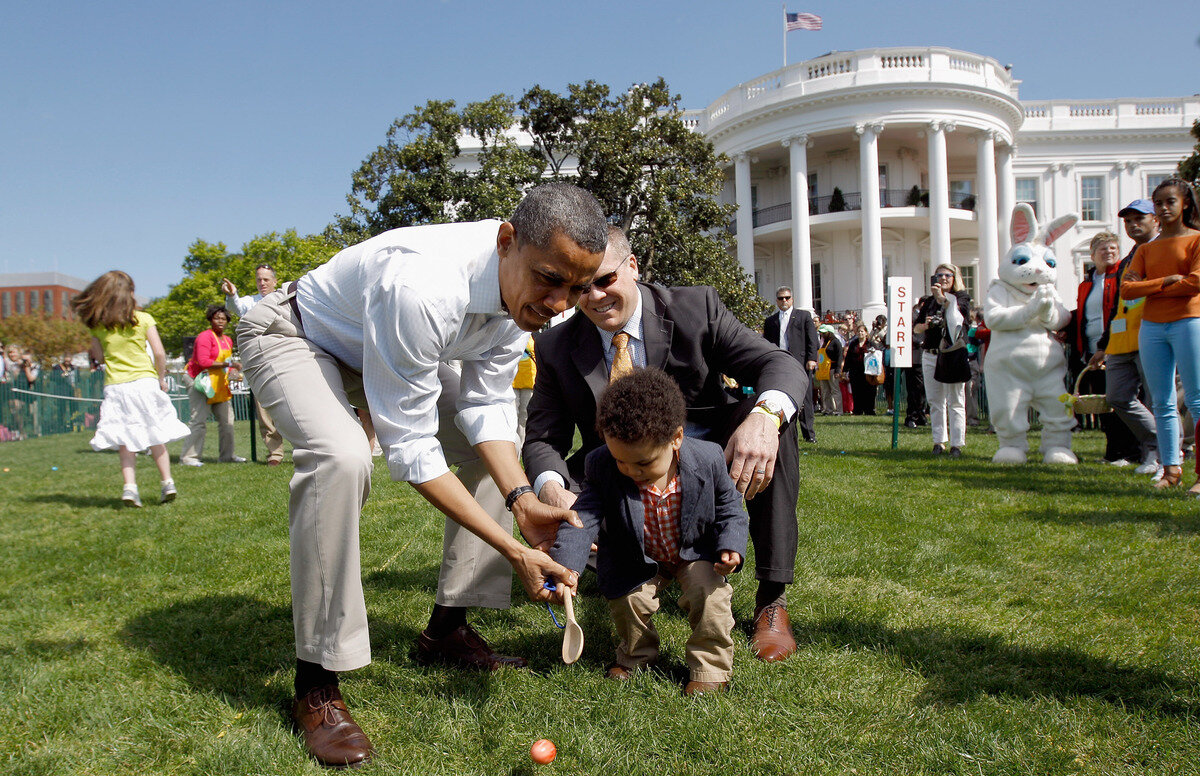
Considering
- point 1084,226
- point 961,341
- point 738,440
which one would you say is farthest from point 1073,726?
point 1084,226

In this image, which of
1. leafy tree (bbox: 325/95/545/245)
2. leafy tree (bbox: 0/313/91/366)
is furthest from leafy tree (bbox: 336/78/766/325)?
leafy tree (bbox: 0/313/91/366)

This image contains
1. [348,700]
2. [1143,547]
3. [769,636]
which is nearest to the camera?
[348,700]

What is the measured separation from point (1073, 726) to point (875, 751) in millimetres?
629

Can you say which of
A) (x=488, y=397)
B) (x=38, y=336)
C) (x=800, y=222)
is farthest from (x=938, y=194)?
(x=38, y=336)

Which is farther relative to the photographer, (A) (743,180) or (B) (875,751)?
(A) (743,180)

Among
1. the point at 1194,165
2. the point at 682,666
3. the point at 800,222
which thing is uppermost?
the point at 800,222

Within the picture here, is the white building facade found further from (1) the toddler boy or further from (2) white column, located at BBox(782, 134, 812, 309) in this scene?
(1) the toddler boy

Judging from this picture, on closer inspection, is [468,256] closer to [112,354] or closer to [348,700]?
[348,700]

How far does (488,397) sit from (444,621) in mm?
974

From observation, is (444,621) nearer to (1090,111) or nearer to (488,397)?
(488,397)

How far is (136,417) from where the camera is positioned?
24.9 feet

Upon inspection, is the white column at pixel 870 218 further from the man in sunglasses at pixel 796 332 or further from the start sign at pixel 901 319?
the start sign at pixel 901 319

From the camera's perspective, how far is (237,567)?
472cm

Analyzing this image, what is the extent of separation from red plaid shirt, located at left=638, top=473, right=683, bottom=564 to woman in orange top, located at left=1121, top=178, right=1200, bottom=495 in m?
4.75
